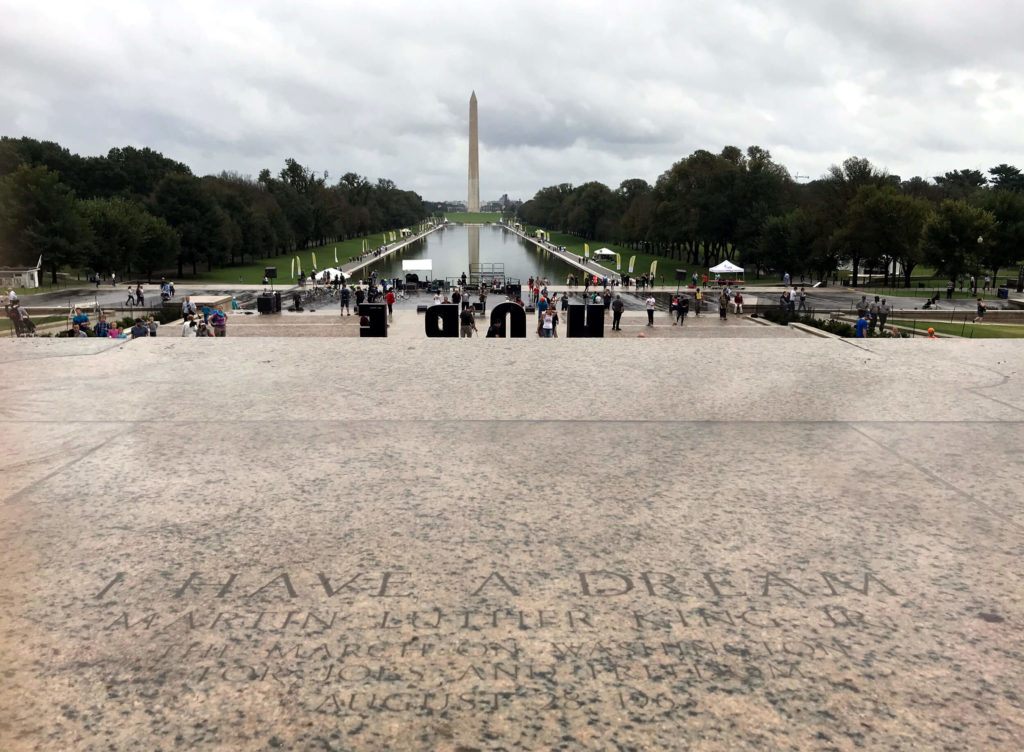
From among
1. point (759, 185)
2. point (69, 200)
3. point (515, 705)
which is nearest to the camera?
point (515, 705)

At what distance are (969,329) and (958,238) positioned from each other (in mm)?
22075

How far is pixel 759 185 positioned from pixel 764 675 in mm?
71803

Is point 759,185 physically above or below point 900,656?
above

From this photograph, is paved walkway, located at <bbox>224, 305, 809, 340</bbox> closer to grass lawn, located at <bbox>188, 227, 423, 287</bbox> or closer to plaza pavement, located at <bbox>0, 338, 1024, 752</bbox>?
plaza pavement, located at <bbox>0, 338, 1024, 752</bbox>

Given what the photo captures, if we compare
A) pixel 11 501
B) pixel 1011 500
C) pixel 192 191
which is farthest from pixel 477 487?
pixel 192 191

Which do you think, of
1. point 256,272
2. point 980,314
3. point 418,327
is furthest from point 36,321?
point 980,314

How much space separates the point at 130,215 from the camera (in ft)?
181

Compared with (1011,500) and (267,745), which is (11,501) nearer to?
(267,745)

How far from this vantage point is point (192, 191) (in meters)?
63.0

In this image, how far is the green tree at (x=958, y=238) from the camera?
4700 centimetres

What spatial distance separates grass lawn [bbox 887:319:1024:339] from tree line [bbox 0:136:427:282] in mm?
48986

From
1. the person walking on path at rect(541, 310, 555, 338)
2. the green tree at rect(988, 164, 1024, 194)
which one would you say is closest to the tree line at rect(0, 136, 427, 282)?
the person walking on path at rect(541, 310, 555, 338)

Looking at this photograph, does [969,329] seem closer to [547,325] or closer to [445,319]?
[547,325]

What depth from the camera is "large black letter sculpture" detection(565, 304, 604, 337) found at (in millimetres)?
21875
